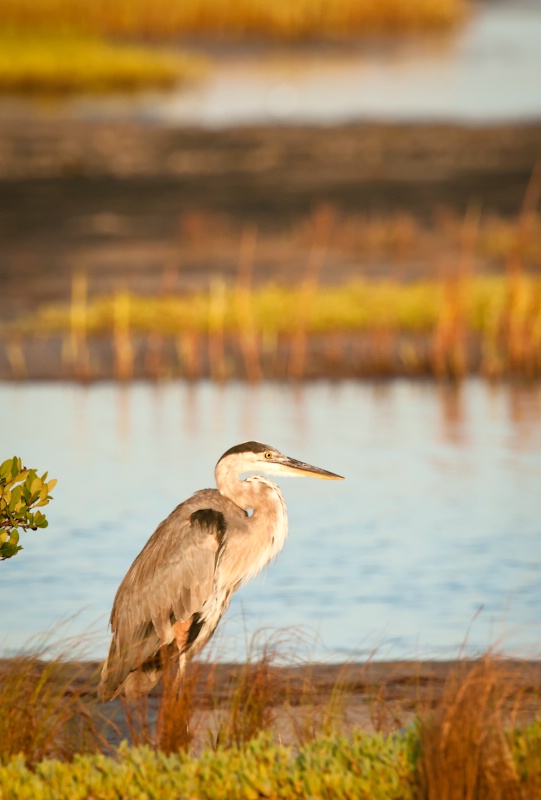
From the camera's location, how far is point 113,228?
945 inches

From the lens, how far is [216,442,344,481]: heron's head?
6.88 m

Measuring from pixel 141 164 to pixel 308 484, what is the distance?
14.1 meters

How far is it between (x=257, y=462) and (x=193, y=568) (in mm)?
562

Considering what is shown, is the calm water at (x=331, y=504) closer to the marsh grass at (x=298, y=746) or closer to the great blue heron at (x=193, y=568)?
the great blue heron at (x=193, y=568)

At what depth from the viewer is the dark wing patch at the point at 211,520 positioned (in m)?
6.63

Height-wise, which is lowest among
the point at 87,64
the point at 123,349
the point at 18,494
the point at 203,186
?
the point at 123,349

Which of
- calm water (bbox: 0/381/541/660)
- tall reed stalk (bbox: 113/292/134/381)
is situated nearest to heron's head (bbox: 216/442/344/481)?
calm water (bbox: 0/381/541/660)

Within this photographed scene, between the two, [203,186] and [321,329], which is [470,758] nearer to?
[321,329]

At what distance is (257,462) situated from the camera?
6906mm

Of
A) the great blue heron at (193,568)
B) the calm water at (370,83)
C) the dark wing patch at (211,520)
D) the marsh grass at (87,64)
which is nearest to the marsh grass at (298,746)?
the great blue heron at (193,568)

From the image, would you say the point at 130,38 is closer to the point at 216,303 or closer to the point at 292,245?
the point at 292,245

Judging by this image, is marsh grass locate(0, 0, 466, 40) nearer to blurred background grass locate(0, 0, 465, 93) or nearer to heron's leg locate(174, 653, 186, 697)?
blurred background grass locate(0, 0, 465, 93)

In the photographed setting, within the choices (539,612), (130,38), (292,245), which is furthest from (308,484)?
(130,38)

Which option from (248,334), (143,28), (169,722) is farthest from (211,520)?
(143,28)
